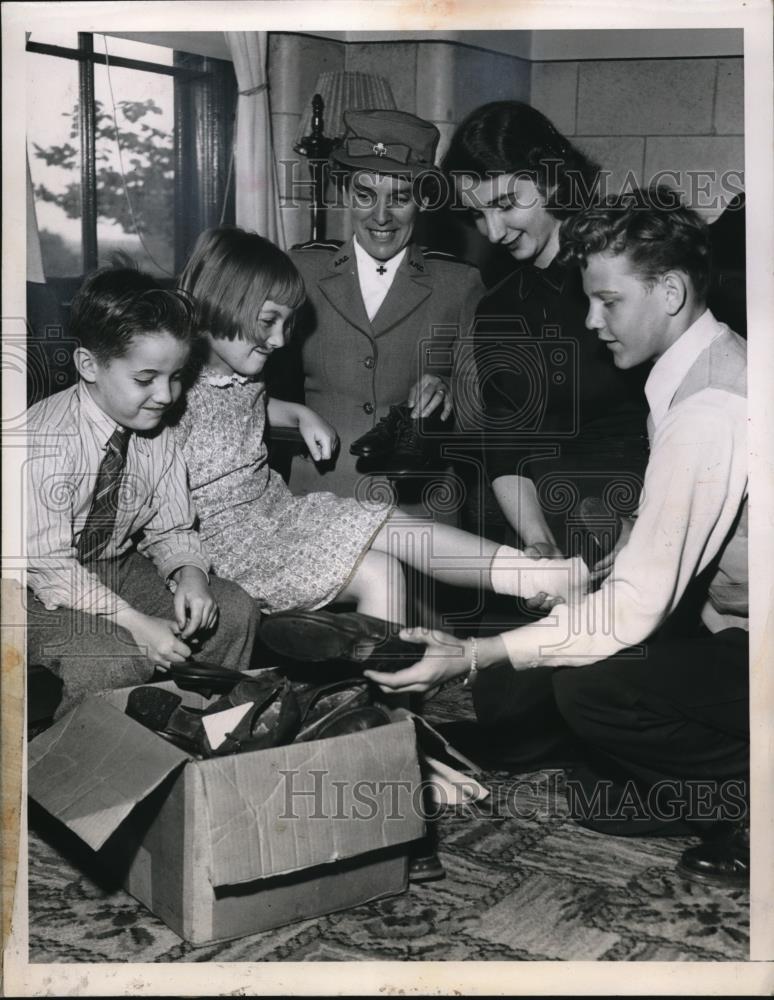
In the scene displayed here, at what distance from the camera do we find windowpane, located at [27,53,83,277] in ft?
6.47

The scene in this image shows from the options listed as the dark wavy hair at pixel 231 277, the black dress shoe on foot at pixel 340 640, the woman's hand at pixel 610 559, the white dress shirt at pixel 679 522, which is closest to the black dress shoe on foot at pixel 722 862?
the white dress shirt at pixel 679 522

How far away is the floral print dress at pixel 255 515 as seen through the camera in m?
2.24

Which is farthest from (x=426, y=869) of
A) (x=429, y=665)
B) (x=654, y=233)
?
(x=654, y=233)

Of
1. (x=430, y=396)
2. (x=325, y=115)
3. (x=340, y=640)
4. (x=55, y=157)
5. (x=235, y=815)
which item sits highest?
(x=325, y=115)

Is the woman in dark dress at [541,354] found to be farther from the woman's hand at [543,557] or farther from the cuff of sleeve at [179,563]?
the cuff of sleeve at [179,563]

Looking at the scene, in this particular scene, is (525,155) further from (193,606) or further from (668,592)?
(193,606)

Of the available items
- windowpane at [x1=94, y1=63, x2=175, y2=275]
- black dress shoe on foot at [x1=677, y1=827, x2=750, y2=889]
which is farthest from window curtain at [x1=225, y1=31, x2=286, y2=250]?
black dress shoe on foot at [x1=677, y1=827, x2=750, y2=889]

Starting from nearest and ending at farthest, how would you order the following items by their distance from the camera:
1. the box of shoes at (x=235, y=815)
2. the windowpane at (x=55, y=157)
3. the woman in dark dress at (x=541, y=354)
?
the box of shoes at (x=235, y=815) < the windowpane at (x=55, y=157) < the woman in dark dress at (x=541, y=354)

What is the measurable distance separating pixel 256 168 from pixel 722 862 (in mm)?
1630

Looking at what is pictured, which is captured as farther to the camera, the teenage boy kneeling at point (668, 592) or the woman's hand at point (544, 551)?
the woman's hand at point (544, 551)

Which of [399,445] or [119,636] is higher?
[399,445]

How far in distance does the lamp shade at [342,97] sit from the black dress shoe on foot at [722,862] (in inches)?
61.5

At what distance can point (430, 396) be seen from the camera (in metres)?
2.26

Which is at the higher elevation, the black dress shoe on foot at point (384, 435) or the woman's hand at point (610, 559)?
the black dress shoe on foot at point (384, 435)
